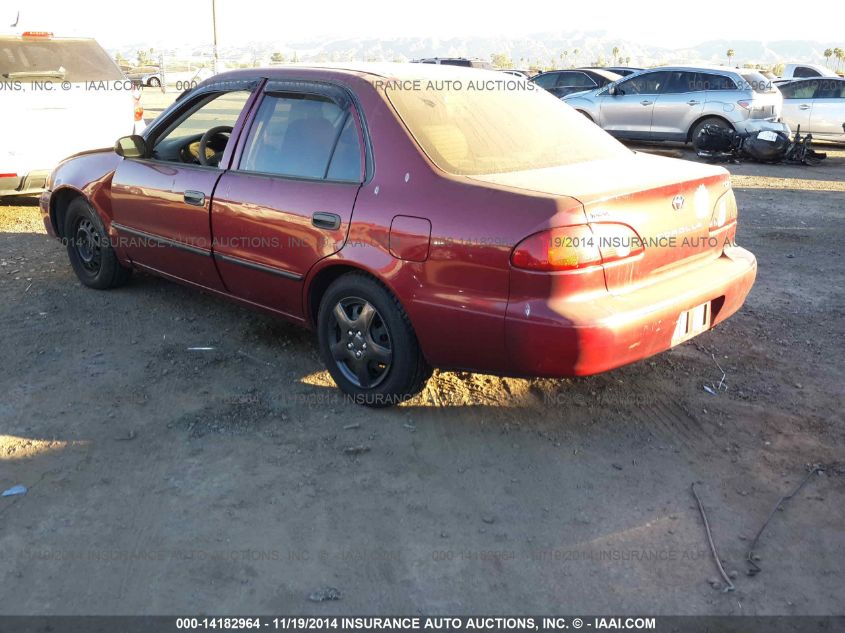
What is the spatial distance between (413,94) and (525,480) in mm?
1936

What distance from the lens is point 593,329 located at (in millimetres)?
3188

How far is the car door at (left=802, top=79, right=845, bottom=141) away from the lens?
1474 cm

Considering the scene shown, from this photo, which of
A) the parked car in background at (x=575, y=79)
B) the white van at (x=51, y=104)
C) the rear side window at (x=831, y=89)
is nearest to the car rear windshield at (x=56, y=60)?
the white van at (x=51, y=104)

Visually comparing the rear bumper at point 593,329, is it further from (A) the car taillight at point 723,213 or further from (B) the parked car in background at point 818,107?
(B) the parked car in background at point 818,107

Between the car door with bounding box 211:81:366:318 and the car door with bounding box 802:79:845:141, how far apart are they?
13.6m

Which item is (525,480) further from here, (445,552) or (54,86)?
(54,86)

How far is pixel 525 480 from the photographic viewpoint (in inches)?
133

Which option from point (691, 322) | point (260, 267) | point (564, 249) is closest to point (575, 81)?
point (260, 267)

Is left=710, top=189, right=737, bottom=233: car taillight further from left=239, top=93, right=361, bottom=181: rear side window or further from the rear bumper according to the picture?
left=239, top=93, right=361, bottom=181: rear side window

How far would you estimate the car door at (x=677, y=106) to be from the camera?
13.9m

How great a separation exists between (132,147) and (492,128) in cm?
250

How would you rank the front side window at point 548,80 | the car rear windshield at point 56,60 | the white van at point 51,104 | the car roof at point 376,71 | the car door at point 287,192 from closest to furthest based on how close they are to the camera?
the car door at point 287,192 < the car roof at point 376,71 < the white van at point 51,104 < the car rear windshield at point 56,60 < the front side window at point 548,80

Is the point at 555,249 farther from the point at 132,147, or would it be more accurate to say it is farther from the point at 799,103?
the point at 799,103

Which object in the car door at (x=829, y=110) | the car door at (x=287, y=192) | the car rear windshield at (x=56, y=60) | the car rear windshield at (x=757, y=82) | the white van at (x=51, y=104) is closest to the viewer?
the car door at (x=287, y=192)
